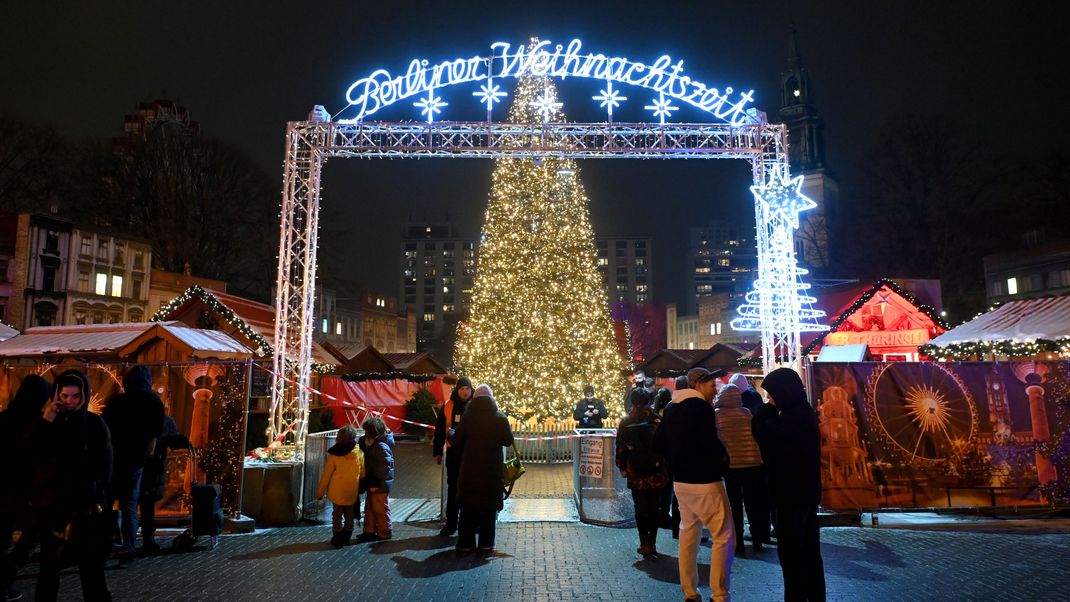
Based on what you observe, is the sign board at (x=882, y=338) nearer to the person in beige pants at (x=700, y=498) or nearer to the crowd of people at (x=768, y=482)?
the crowd of people at (x=768, y=482)

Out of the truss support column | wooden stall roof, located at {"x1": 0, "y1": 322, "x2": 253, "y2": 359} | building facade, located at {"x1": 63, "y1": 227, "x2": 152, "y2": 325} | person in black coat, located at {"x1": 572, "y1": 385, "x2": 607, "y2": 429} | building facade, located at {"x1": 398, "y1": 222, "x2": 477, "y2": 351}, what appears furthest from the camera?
building facade, located at {"x1": 398, "y1": 222, "x2": 477, "y2": 351}

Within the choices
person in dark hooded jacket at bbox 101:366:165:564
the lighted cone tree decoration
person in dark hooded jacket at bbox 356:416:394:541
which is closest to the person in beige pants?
person in dark hooded jacket at bbox 356:416:394:541

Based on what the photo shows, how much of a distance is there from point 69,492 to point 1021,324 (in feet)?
52.1

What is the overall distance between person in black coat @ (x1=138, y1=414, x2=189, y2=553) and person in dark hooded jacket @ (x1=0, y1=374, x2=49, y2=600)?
181 cm

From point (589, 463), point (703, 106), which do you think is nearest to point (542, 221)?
point (703, 106)

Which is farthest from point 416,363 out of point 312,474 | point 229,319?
point 312,474

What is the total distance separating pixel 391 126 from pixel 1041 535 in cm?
1247

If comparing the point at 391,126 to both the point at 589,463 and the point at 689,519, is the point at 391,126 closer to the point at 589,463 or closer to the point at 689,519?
the point at 589,463

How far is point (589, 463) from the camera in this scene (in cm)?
939

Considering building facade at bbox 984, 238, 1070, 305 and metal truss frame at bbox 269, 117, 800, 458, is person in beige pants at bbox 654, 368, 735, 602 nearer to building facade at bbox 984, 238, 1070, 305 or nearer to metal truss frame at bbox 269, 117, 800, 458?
metal truss frame at bbox 269, 117, 800, 458

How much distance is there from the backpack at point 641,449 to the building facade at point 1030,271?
43.5m

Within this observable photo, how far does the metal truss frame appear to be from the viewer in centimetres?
1245

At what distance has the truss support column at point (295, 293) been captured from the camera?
1166 cm

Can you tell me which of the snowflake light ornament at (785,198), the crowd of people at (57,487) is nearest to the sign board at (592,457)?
the crowd of people at (57,487)
